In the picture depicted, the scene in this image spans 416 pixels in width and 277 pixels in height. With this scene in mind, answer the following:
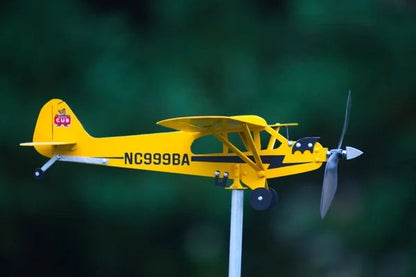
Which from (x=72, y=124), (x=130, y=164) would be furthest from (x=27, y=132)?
(x=130, y=164)

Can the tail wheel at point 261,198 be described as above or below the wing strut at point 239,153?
below

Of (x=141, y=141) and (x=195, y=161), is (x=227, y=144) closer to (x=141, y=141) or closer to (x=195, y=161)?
(x=195, y=161)

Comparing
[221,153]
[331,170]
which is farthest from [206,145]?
[331,170]

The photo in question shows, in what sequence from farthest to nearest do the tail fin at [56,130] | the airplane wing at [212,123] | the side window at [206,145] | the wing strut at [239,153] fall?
the side window at [206,145], the tail fin at [56,130], the wing strut at [239,153], the airplane wing at [212,123]

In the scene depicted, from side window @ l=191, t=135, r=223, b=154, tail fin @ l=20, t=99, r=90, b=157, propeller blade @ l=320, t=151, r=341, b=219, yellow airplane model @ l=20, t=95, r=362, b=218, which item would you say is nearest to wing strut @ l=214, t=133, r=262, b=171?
yellow airplane model @ l=20, t=95, r=362, b=218

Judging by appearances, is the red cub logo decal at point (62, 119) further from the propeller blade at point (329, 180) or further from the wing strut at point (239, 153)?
the propeller blade at point (329, 180)

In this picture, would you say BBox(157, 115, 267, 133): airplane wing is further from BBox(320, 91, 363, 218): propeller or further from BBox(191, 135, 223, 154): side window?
BBox(191, 135, 223, 154): side window

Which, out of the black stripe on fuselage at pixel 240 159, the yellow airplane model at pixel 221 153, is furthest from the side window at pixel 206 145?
the black stripe on fuselage at pixel 240 159
